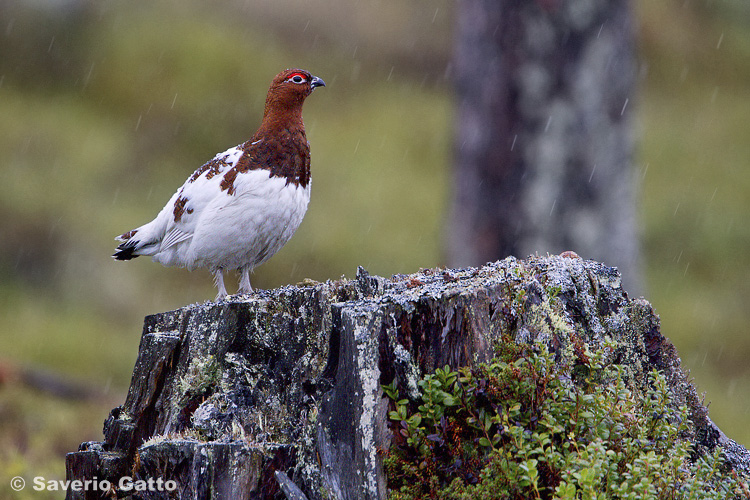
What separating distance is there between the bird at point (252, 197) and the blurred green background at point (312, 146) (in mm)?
3572

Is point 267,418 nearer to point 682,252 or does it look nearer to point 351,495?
point 351,495

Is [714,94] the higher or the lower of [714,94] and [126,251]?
the higher

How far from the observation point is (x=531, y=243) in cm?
848

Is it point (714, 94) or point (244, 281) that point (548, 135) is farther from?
point (714, 94)

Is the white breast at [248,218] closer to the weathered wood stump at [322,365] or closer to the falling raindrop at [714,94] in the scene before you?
the weathered wood stump at [322,365]

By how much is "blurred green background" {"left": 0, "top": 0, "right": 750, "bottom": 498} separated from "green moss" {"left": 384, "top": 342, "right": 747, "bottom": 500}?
6.18m

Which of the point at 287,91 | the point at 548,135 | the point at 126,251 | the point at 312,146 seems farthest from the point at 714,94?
the point at 126,251

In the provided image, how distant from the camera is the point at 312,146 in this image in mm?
14898

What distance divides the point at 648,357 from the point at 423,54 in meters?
14.3

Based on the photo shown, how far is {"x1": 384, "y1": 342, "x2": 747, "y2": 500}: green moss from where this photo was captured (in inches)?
128

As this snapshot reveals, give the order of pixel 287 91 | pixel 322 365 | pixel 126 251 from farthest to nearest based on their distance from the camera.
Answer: pixel 126 251 < pixel 287 91 < pixel 322 365

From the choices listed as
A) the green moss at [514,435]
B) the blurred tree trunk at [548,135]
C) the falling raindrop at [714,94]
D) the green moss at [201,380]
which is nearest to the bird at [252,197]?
the green moss at [201,380]

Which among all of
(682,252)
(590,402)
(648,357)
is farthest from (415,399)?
(682,252)

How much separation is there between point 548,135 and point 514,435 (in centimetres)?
565
